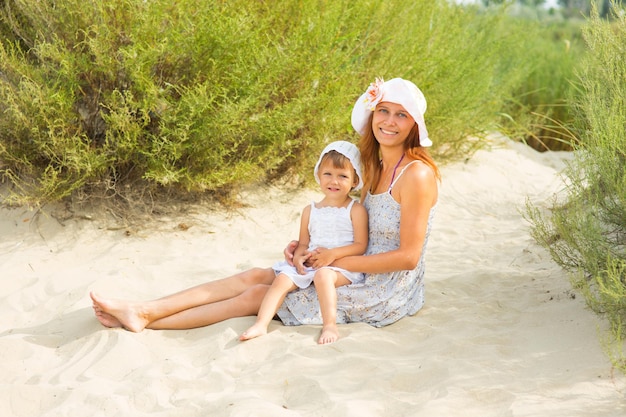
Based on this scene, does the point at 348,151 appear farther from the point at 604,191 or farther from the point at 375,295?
the point at 604,191

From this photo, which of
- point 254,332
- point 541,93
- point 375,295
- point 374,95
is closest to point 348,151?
point 374,95

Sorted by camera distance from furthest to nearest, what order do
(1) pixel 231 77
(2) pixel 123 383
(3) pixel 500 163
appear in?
(3) pixel 500 163
(1) pixel 231 77
(2) pixel 123 383

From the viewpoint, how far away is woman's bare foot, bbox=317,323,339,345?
328 cm

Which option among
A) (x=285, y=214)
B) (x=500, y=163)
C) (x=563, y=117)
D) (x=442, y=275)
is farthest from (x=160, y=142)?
(x=563, y=117)

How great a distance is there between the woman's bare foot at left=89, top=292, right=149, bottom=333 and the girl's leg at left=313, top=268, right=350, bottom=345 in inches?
31.6

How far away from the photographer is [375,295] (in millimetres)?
3570

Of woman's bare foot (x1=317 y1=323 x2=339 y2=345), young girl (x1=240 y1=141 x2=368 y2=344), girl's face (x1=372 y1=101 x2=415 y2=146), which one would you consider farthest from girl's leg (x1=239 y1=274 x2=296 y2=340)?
girl's face (x1=372 y1=101 x2=415 y2=146)

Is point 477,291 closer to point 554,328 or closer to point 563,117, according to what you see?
point 554,328

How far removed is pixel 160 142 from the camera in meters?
4.54

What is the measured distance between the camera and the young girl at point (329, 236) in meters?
3.47

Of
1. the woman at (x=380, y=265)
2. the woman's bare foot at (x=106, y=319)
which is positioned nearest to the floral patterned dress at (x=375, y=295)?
the woman at (x=380, y=265)

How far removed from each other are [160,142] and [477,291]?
197 cm

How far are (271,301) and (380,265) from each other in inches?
20.0

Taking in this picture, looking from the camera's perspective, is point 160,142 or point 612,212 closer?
point 612,212
